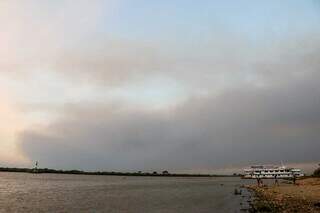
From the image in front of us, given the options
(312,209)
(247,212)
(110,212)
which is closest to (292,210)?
(312,209)

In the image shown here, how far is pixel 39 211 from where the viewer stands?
62.8 m

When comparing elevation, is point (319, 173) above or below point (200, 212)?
above

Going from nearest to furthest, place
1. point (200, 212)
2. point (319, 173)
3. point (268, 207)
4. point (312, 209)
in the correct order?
point (312, 209)
point (268, 207)
point (200, 212)
point (319, 173)

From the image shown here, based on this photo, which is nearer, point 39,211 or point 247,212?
point 247,212

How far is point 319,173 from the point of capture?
183 meters

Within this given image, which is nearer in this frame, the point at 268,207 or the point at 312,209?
the point at 312,209

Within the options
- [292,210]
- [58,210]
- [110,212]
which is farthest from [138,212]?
[292,210]

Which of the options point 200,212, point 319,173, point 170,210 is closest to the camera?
point 200,212

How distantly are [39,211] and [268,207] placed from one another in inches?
1334

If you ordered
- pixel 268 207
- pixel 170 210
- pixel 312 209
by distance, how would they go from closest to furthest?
1. pixel 312 209
2. pixel 268 207
3. pixel 170 210

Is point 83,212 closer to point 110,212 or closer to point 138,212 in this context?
point 110,212

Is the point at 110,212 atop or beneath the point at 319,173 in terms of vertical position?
beneath

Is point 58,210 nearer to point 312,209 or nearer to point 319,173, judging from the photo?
point 312,209

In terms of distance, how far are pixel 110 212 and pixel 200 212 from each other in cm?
1352
